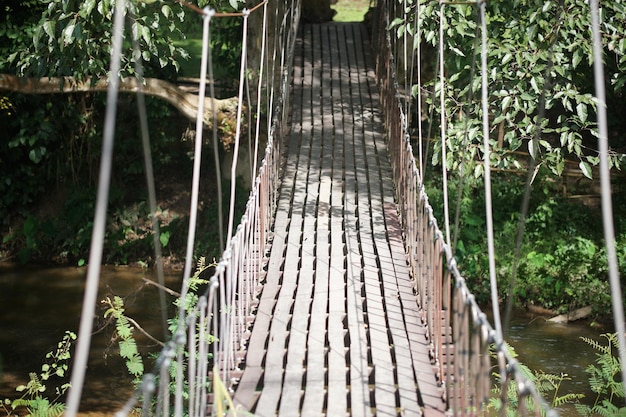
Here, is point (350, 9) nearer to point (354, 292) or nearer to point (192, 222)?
point (354, 292)

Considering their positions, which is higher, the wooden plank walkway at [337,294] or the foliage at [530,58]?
the foliage at [530,58]

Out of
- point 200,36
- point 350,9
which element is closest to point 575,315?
point 200,36

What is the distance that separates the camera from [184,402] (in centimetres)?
392

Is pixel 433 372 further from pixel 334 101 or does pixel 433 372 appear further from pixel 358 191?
pixel 334 101

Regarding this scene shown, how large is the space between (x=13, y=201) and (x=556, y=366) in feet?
16.3

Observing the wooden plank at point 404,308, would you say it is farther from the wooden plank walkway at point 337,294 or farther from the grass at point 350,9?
the grass at point 350,9

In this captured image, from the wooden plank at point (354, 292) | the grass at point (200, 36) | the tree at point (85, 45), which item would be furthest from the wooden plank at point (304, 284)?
the grass at point (200, 36)

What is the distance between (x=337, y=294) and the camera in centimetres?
357

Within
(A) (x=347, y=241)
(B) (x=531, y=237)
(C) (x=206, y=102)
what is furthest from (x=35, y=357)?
(B) (x=531, y=237)

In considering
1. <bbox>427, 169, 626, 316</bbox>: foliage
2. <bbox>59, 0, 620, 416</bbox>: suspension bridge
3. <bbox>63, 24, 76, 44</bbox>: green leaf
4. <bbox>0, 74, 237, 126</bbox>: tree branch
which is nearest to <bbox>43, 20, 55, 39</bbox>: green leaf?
<bbox>63, 24, 76, 44</bbox>: green leaf

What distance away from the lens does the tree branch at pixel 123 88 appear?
16.8 feet

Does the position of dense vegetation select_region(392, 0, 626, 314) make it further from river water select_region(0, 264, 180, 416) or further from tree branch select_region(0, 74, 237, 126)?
river water select_region(0, 264, 180, 416)

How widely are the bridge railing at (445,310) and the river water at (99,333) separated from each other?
0.62 m

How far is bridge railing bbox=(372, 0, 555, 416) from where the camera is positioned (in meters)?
2.14
